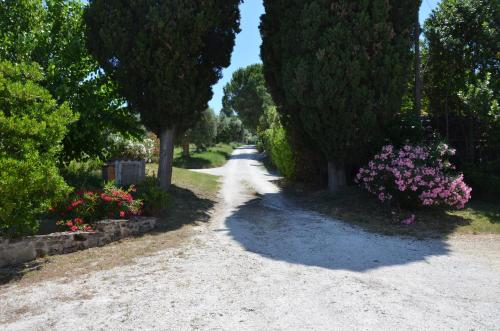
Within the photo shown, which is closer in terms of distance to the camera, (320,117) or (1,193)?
(1,193)

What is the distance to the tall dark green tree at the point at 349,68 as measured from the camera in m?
11.2

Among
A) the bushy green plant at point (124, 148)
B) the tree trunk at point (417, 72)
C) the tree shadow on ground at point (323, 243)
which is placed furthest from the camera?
the bushy green plant at point (124, 148)

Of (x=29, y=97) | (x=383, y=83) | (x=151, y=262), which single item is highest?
(x=383, y=83)

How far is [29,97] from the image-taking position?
645cm

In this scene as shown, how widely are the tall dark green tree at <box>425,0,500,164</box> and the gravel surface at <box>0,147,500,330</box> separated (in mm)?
6223

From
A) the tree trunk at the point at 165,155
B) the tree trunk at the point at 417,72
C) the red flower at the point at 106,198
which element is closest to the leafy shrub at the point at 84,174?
the tree trunk at the point at 165,155

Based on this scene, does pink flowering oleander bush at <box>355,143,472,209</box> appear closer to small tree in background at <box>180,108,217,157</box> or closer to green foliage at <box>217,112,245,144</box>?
small tree in background at <box>180,108,217,157</box>

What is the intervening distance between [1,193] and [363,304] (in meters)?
5.41

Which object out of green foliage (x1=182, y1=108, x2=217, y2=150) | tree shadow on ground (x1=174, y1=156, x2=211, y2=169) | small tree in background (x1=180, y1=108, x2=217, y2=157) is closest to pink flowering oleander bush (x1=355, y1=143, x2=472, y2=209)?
tree shadow on ground (x1=174, y1=156, x2=211, y2=169)

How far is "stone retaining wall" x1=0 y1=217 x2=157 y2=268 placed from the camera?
6094 millimetres

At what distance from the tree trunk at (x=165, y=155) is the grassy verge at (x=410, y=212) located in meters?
4.96

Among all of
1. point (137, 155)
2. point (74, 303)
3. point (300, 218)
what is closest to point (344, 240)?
point (300, 218)

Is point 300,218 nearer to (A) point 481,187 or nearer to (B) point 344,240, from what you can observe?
(B) point 344,240

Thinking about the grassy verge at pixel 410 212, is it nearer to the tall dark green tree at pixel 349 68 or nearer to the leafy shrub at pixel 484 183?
the leafy shrub at pixel 484 183
